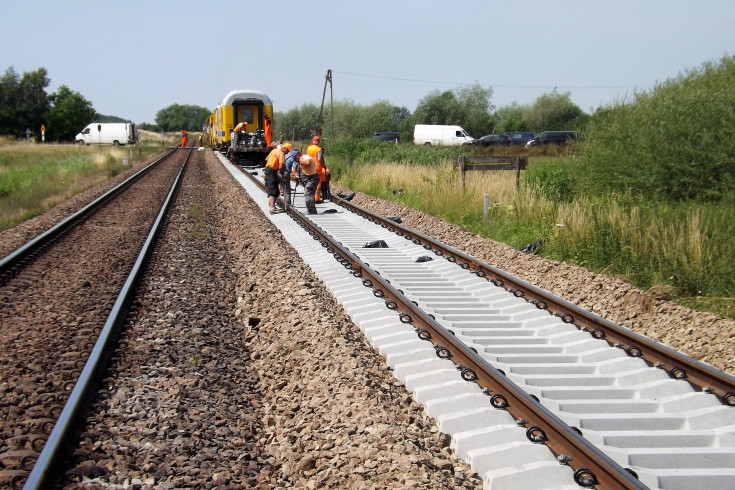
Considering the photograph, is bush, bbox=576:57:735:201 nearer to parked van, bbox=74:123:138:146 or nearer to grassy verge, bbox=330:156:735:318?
grassy verge, bbox=330:156:735:318

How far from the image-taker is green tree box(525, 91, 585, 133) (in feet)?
260

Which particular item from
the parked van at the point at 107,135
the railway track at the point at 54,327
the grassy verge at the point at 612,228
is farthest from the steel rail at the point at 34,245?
the parked van at the point at 107,135

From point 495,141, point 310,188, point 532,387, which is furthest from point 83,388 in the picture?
point 495,141

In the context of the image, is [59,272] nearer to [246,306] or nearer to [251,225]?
[246,306]

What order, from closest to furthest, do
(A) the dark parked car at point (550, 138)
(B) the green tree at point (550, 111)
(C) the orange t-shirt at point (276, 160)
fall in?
(C) the orange t-shirt at point (276, 160)
(A) the dark parked car at point (550, 138)
(B) the green tree at point (550, 111)

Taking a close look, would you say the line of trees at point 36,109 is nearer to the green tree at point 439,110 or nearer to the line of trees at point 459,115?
the line of trees at point 459,115

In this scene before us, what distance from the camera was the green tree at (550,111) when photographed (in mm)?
79250

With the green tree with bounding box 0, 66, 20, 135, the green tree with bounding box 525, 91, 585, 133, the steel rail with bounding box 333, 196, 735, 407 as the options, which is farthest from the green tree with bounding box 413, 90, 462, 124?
the steel rail with bounding box 333, 196, 735, 407

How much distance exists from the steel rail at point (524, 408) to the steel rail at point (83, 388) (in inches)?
108

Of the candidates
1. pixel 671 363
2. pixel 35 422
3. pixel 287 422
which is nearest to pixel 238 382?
pixel 287 422

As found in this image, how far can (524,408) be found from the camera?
183 inches

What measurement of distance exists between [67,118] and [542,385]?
96004 mm

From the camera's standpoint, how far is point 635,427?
15.6 feet

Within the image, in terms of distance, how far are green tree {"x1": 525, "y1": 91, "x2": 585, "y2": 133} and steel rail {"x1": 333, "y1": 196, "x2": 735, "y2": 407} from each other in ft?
237
